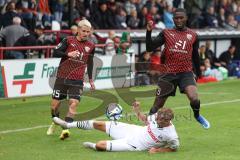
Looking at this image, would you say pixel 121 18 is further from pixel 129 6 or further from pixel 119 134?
pixel 119 134

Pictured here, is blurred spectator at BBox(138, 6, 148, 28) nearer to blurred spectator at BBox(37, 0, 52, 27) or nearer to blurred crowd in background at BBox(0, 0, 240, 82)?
blurred crowd in background at BBox(0, 0, 240, 82)

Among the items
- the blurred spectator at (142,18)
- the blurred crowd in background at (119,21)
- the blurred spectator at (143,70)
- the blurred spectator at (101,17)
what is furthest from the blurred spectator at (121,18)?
the blurred spectator at (143,70)

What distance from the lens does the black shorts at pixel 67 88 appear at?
1430 centimetres

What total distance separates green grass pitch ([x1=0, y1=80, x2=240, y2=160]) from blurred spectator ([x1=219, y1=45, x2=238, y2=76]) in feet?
33.3

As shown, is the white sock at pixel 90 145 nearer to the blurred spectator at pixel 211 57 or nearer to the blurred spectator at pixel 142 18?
the blurred spectator at pixel 142 18

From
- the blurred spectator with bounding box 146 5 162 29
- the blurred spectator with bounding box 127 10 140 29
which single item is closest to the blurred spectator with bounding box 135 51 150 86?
the blurred spectator with bounding box 127 10 140 29

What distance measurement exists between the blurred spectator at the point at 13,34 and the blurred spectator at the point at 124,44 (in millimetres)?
4188

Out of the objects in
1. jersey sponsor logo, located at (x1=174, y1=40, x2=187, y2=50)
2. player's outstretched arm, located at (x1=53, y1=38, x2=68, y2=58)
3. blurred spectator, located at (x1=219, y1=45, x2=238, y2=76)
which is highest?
jersey sponsor logo, located at (x1=174, y1=40, x2=187, y2=50)

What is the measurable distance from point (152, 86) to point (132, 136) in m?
12.4

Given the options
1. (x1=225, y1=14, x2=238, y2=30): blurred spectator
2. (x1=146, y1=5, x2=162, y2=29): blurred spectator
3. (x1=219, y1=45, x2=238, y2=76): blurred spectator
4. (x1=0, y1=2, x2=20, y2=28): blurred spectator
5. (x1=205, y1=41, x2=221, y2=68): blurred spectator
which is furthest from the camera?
(x1=225, y1=14, x2=238, y2=30): blurred spectator

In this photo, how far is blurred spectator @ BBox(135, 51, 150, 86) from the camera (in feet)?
84.8

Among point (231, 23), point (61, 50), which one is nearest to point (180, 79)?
point (61, 50)

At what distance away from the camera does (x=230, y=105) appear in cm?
2033

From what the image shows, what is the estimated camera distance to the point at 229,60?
3309cm
